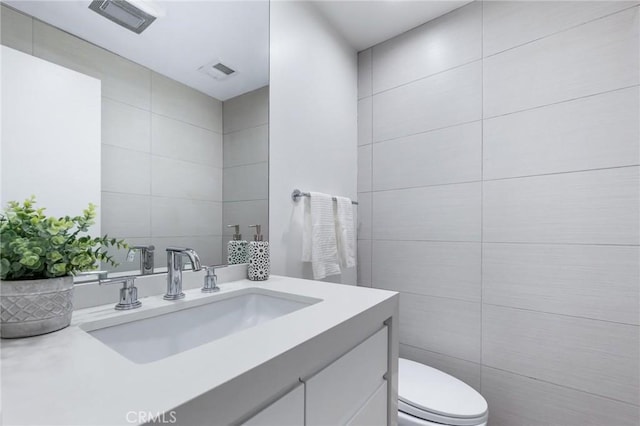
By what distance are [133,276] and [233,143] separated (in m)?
0.58

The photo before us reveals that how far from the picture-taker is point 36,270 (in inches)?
21.6

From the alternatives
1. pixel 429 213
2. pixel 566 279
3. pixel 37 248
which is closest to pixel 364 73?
pixel 429 213

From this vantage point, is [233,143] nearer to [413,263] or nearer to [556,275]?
[413,263]

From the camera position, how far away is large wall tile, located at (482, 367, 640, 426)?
1.14m

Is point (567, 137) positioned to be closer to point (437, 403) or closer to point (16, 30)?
point (437, 403)

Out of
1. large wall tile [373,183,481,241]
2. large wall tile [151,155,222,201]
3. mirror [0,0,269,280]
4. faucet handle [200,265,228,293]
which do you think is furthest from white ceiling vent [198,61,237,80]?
large wall tile [373,183,481,241]

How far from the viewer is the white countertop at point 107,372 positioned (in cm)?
34

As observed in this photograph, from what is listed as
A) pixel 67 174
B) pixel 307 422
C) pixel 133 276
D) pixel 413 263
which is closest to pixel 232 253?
pixel 133 276

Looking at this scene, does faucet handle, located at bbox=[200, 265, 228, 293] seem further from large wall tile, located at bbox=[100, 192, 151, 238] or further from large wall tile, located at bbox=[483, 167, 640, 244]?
large wall tile, located at bbox=[483, 167, 640, 244]

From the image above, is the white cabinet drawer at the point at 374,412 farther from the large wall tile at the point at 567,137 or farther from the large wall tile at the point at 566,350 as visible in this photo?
the large wall tile at the point at 567,137

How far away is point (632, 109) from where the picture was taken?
3.68 feet

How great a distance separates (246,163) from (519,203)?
3.94ft

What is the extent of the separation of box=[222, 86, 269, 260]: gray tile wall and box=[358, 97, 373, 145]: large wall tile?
0.78m

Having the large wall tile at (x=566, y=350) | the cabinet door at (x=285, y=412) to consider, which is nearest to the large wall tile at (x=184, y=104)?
the cabinet door at (x=285, y=412)
